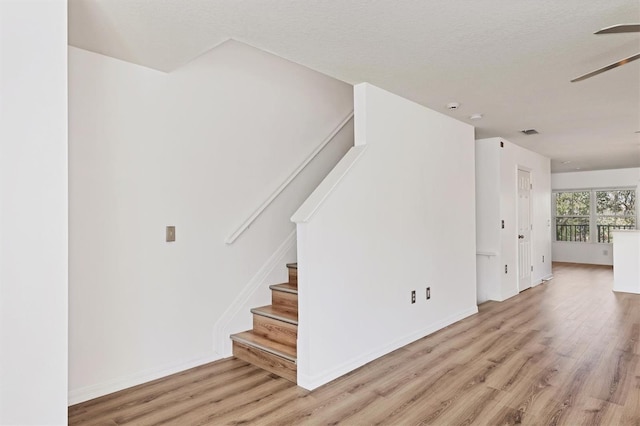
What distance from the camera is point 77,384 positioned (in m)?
2.50

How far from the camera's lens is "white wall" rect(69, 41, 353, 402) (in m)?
2.55

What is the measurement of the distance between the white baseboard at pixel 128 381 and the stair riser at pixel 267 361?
23 cm

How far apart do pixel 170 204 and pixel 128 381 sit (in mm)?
1239

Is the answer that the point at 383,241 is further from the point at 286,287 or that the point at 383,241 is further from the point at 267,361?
the point at 267,361

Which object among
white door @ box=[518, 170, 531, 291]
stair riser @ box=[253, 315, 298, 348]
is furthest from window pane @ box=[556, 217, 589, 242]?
stair riser @ box=[253, 315, 298, 348]

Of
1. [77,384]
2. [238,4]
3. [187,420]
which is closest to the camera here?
[238,4]

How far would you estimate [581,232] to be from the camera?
31.8ft

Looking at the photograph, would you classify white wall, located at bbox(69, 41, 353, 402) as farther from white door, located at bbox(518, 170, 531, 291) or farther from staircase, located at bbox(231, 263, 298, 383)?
white door, located at bbox(518, 170, 531, 291)

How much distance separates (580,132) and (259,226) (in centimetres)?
431

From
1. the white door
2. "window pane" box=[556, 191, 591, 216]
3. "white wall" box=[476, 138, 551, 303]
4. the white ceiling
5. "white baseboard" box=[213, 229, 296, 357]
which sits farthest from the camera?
"window pane" box=[556, 191, 591, 216]

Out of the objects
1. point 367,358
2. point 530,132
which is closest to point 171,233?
point 367,358

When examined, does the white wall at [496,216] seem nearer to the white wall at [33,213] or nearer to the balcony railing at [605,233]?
Result: the balcony railing at [605,233]

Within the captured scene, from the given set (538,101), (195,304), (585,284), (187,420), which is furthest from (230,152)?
(585,284)

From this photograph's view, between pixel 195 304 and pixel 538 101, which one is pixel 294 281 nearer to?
pixel 195 304
